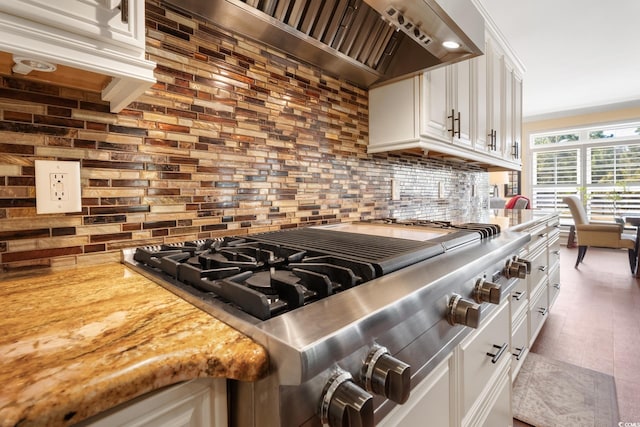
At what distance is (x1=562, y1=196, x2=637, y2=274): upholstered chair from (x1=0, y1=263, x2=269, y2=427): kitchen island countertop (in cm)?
537

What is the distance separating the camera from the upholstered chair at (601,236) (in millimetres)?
4004

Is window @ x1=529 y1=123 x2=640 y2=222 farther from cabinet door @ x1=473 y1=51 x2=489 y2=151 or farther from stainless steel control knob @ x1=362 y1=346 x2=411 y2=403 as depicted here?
stainless steel control knob @ x1=362 y1=346 x2=411 y2=403

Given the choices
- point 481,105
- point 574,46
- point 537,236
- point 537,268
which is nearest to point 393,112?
point 481,105

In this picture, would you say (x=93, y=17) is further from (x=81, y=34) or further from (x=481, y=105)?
(x=481, y=105)

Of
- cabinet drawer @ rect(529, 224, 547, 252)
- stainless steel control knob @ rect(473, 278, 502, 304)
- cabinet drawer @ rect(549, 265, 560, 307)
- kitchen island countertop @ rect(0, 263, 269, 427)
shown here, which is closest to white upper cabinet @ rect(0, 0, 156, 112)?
kitchen island countertop @ rect(0, 263, 269, 427)

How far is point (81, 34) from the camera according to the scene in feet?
1.91

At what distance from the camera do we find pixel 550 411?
60.7 inches

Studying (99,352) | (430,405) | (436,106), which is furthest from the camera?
(436,106)


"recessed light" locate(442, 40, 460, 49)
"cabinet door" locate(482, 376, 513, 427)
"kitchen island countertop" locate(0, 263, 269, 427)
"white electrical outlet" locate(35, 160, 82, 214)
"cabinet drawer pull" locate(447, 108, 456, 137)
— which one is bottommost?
"cabinet door" locate(482, 376, 513, 427)

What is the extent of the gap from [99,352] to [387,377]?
15.5 inches

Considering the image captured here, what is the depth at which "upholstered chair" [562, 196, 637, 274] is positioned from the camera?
4.00 metres

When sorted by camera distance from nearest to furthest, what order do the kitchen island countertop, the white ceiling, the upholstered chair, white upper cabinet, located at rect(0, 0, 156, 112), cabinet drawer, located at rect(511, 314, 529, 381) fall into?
the kitchen island countertop
white upper cabinet, located at rect(0, 0, 156, 112)
cabinet drawer, located at rect(511, 314, 529, 381)
the white ceiling
the upholstered chair

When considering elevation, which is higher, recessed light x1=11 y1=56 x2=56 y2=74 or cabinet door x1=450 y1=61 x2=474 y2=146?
cabinet door x1=450 y1=61 x2=474 y2=146

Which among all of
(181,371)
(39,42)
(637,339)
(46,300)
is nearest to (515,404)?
(637,339)
